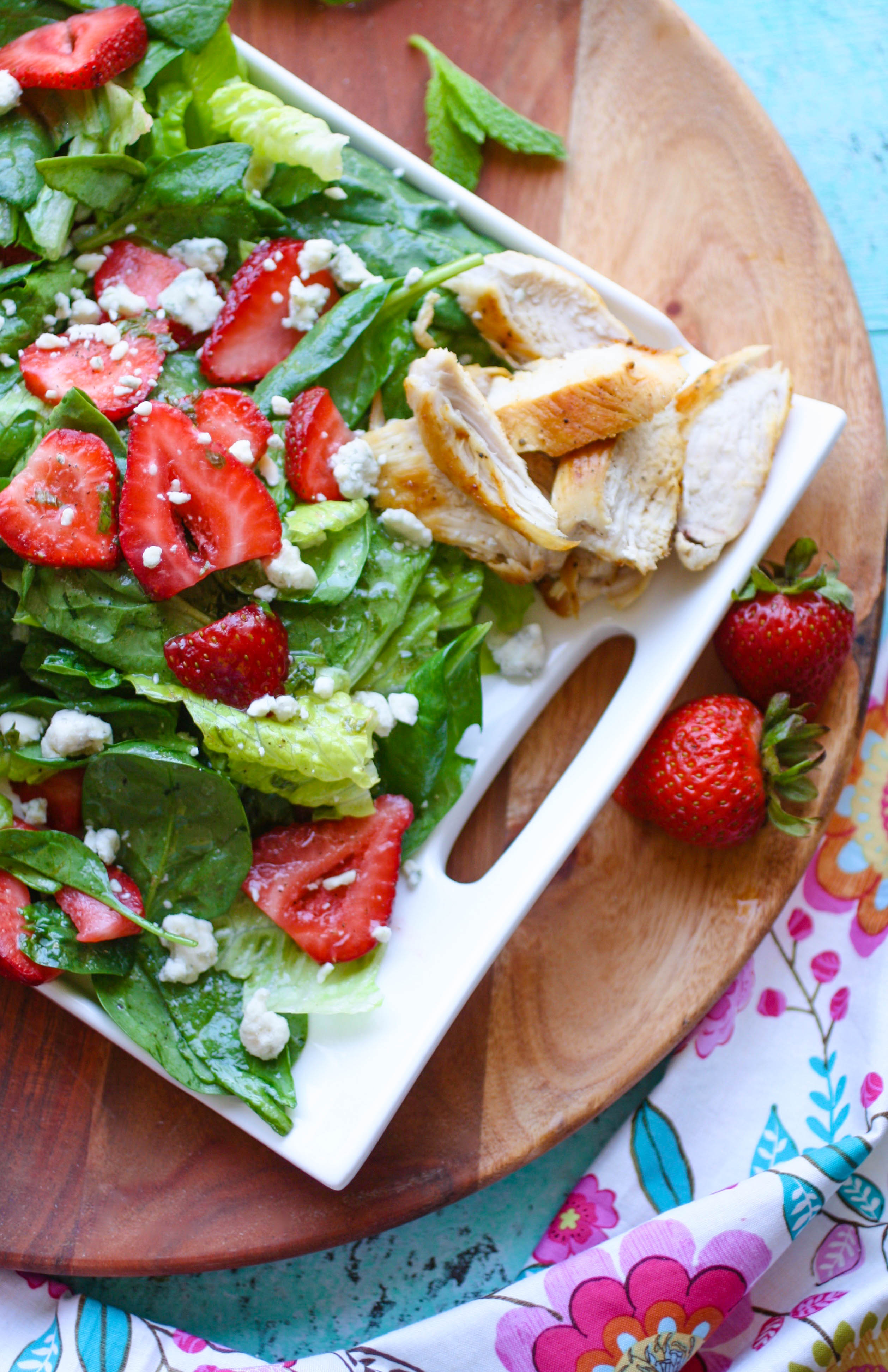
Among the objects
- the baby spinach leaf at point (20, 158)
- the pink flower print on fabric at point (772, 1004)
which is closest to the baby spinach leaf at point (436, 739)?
the pink flower print on fabric at point (772, 1004)

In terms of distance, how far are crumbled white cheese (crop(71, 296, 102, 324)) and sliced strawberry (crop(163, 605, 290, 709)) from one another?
585 mm

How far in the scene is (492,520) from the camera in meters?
1.84

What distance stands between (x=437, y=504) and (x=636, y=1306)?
1.52 m

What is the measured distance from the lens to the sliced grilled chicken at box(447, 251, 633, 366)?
1868mm

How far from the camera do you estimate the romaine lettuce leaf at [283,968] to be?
1759 millimetres

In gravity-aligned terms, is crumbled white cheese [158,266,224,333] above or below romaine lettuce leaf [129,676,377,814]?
above

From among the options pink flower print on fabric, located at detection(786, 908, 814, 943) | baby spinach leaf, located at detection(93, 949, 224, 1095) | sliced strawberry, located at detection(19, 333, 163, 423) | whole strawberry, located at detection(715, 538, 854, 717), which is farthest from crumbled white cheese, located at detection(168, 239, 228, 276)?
pink flower print on fabric, located at detection(786, 908, 814, 943)

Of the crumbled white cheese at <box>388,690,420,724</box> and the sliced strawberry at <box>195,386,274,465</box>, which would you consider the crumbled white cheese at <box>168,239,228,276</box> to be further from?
the crumbled white cheese at <box>388,690,420,724</box>

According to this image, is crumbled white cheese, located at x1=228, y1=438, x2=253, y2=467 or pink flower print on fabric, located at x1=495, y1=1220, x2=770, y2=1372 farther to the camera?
pink flower print on fabric, located at x1=495, y1=1220, x2=770, y2=1372

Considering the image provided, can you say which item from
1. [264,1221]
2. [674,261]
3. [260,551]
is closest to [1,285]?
[260,551]

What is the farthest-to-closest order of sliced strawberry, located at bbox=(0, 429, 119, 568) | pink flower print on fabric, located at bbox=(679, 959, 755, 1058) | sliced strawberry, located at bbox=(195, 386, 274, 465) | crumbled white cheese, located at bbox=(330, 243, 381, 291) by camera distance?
1. pink flower print on fabric, located at bbox=(679, 959, 755, 1058)
2. crumbled white cheese, located at bbox=(330, 243, 381, 291)
3. sliced strawberry, located at bbox=(195, 386, 274, 465)
4. sliced strawberry, located at bbox=(0, 429, 119, 568)

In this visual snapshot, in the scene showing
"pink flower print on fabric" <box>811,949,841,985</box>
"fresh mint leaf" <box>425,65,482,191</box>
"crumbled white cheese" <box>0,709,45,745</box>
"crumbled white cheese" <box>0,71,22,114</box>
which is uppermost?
"fresh mint leaf" <box>425,65,482,191</box>

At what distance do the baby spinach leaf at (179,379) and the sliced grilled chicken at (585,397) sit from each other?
1.74ft

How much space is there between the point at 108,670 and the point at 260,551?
330 mm
